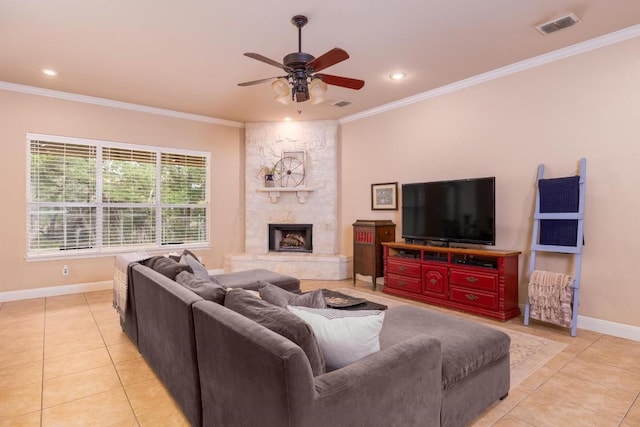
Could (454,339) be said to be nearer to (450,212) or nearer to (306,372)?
(306,372)

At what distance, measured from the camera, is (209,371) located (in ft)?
5.49

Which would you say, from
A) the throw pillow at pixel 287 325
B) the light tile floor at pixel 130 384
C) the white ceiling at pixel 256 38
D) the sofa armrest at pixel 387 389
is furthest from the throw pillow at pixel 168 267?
Result: the white ceiling at pixel 256 38

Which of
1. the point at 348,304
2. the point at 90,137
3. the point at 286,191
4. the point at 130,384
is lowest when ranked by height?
the point at 130,384

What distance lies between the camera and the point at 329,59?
2.81 m

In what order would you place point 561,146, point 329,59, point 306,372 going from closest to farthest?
point 306,372, point 329,59, point 561,146

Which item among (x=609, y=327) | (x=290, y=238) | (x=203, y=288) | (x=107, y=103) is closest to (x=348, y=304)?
(x=203, y=288)

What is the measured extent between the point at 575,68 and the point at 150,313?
4.63m

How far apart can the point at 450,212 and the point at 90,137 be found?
525 cm

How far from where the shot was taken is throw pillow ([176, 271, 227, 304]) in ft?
6.42

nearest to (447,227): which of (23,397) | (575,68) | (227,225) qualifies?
(575,68)

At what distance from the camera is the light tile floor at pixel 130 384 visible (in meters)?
2.10

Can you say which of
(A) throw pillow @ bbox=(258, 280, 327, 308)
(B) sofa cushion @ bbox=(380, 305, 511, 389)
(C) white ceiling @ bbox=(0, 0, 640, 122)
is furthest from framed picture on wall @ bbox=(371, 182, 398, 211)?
(A) throw pillow @ bbox=(258, 280, 327, 308)

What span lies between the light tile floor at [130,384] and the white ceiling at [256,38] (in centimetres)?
291

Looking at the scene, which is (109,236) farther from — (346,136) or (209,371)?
(209,371)
